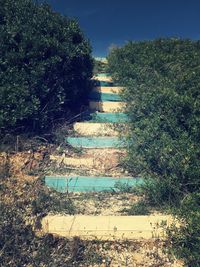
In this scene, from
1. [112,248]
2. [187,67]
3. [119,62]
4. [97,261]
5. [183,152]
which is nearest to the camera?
[97,261]

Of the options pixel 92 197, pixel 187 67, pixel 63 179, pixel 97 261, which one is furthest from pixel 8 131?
pixel 187 67

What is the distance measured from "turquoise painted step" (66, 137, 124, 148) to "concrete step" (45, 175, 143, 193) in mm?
1639

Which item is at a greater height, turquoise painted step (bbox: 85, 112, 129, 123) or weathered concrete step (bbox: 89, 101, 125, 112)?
weathered concrete step (bbox: 89, 101, 125, 112)

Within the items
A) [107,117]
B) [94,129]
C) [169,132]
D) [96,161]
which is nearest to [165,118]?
[169,132]

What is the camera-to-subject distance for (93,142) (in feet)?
31.0

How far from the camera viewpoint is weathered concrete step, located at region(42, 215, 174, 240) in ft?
20.0

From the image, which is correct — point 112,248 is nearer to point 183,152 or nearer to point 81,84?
point 183,152

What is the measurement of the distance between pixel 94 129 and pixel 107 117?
896 mm

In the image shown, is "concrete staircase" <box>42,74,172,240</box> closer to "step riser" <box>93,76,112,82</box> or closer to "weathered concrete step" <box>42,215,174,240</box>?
"weathered concrete step" <box>42,215,174,240</box>

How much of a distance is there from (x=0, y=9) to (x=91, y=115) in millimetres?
3848

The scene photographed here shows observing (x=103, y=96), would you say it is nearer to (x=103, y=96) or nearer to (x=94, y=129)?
(x=103, y=96)

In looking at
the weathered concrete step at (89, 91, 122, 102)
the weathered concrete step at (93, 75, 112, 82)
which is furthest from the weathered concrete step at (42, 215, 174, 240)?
the weathered concrete step at (93, 75, 112, 82)

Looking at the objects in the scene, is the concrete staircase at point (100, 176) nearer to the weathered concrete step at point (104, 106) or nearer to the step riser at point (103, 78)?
the weathered concrete step at point (104, 106)

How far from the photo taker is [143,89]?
10094 millimetres
